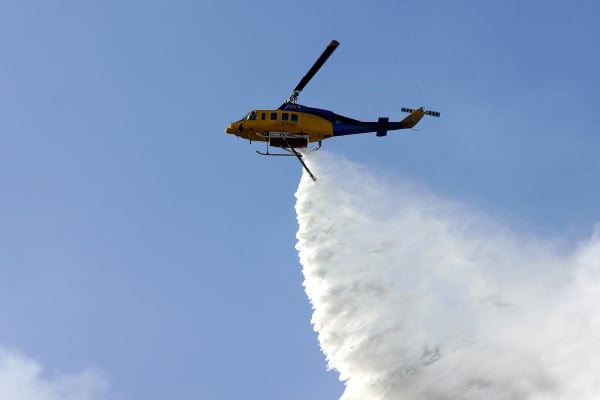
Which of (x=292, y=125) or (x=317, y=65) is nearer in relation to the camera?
(x=317, y=65)

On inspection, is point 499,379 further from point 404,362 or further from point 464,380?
point 404,362

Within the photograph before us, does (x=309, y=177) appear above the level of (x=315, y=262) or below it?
above

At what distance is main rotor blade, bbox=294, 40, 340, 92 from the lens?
48.1m

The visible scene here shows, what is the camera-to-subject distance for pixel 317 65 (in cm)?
4931

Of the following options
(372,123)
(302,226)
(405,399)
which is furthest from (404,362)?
(372,123)

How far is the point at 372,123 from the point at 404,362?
43.3 feet

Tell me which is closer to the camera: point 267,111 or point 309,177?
point 267,111

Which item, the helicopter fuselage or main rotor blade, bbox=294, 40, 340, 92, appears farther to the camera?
the helicopter fuselage

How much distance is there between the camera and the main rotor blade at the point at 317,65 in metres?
48.1

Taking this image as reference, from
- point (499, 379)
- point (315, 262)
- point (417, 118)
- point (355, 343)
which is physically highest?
point (417, 118)

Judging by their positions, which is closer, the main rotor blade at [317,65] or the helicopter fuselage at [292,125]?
the main rotor blade at [317,65]

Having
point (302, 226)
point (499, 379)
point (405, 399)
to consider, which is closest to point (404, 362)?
point (405, 399)

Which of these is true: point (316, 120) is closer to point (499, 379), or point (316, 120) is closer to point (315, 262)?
point (315, 262)

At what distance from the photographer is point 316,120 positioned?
52.3 metres
